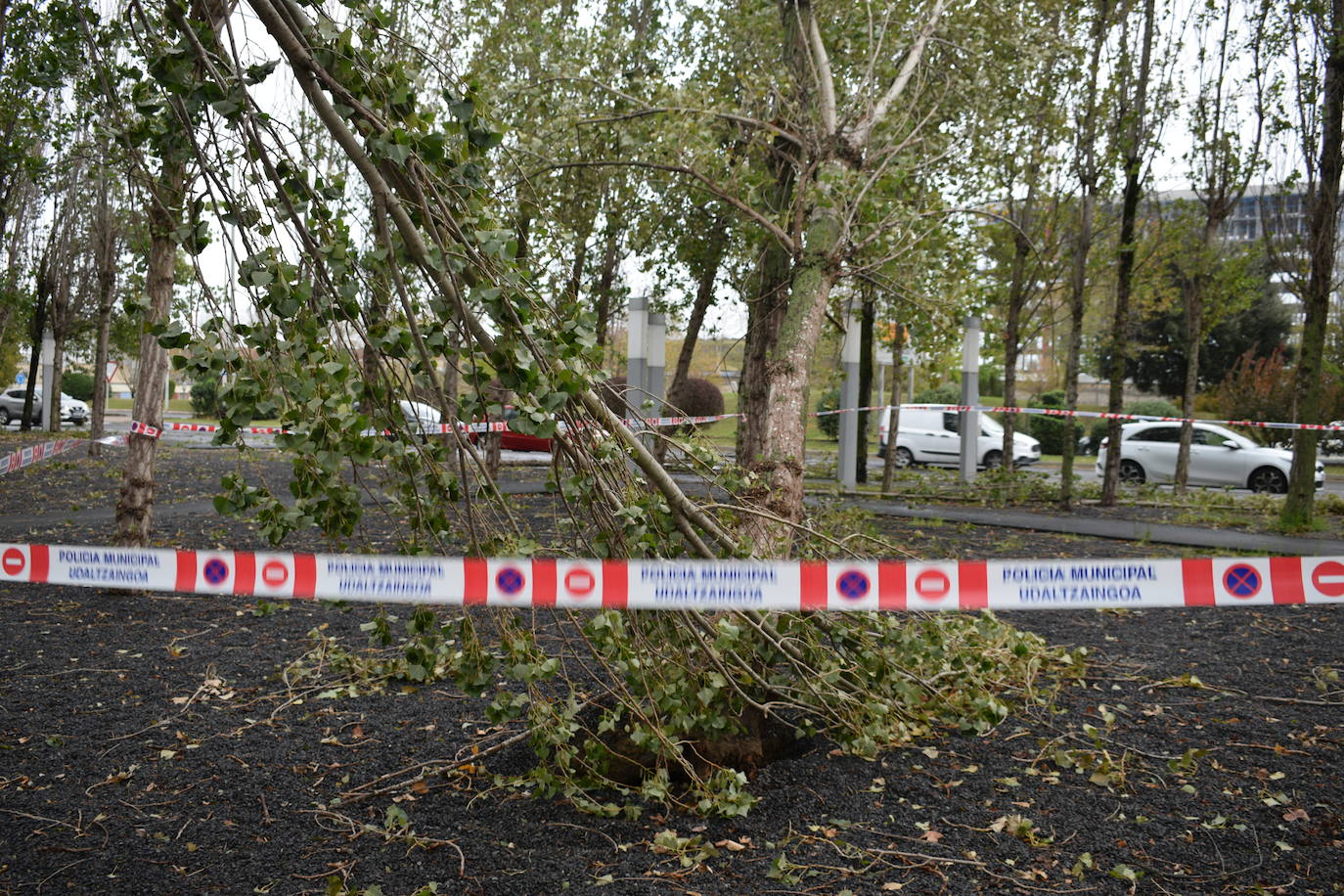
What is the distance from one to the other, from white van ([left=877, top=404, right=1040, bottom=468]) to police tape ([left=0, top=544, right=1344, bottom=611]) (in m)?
19.4

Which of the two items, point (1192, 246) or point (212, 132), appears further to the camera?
point (1192, 246)

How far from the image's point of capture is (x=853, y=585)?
351 cm

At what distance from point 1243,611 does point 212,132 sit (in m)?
6.91

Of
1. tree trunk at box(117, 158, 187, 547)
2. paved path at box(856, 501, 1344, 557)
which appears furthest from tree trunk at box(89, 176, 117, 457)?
paved path at box(856, 501, 1344, 557)

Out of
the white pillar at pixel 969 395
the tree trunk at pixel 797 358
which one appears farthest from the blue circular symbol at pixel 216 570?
the white pillar at pixel 969 395

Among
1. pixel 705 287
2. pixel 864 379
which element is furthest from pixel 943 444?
pixel 705 287

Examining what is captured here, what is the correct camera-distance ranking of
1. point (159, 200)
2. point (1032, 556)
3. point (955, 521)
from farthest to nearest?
1. point (955, 521)
2. point (1032, 556)
3. point (159, 200)

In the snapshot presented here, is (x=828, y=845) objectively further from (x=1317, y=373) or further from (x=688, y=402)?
(x=688, y=402)

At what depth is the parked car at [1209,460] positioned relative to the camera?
58.9 ft

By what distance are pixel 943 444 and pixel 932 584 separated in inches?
811

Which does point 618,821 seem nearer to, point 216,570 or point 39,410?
point 216,570

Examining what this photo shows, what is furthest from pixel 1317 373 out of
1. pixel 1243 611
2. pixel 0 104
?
pixel 0 104

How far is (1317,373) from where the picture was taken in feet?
35.9

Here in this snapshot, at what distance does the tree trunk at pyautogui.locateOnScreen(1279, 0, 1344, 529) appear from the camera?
34.3ft
